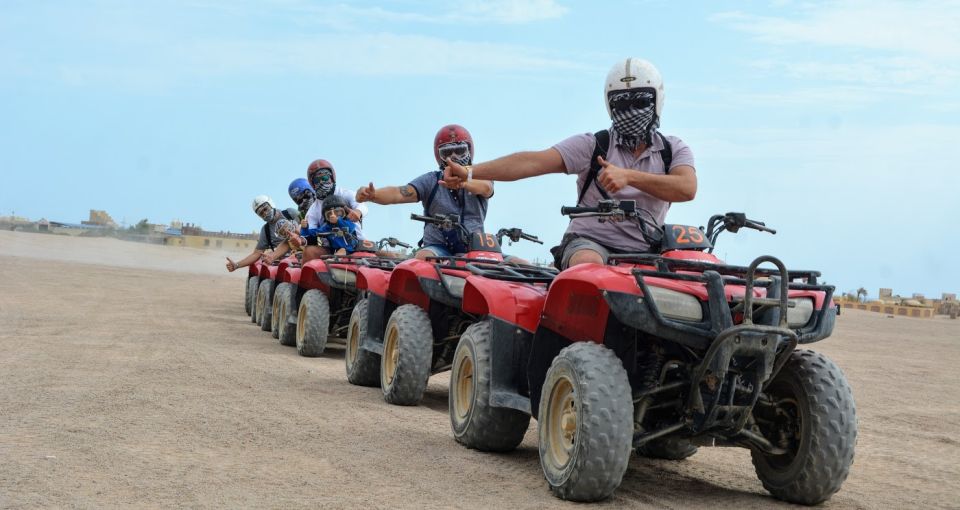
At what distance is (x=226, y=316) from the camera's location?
2017cm

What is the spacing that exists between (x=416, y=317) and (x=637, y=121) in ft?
10.2

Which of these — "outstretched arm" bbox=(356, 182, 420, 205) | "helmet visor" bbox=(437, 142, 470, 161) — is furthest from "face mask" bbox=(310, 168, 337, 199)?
"helmet visor" bbox=(437, 142, 470, 161)

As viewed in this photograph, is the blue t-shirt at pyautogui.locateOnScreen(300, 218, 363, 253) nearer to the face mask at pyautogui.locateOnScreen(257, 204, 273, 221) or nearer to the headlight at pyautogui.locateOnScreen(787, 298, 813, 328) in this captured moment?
the face mask at pyautogui.locateOnScreen(257, 204, 273, 221)

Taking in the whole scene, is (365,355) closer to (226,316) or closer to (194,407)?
(194,407)

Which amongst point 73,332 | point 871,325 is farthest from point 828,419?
point 871,325

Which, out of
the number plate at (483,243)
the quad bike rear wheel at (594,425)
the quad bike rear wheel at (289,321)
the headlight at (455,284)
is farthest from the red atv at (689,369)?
the quad bike rear wheel at (289,321)

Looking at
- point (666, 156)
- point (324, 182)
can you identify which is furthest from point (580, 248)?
point (324, 182)

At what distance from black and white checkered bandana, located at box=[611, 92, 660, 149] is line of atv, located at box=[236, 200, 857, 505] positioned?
2.04ft

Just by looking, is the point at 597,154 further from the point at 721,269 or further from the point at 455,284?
the point at 455,284

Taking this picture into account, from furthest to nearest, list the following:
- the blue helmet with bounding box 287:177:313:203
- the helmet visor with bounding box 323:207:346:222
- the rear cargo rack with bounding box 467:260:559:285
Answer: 1. the blue helmet with bounding box 287:177:313:203
2. the helmet visor with bounding box 323:207:346:222
3. the rear cargo rack with bounding box 467:260:559:285

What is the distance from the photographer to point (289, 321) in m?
14.3

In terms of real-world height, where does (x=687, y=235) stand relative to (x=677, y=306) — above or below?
above

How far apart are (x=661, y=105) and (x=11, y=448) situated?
13.4 feet

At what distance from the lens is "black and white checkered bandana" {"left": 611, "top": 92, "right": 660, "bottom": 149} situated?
21.6 ft
